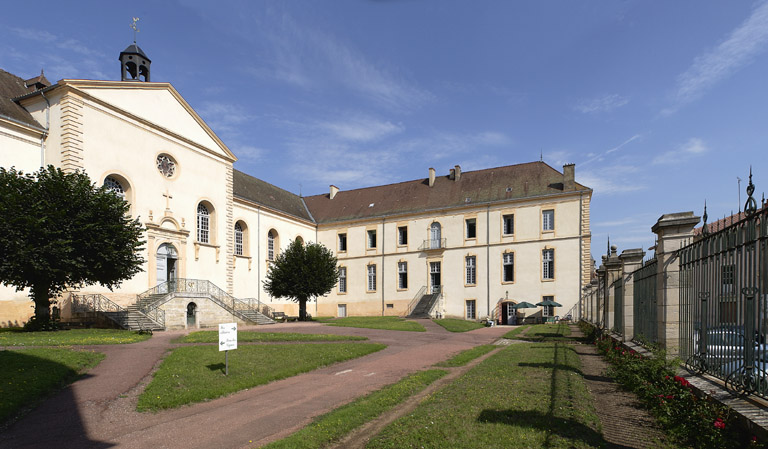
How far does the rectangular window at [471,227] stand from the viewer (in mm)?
40531

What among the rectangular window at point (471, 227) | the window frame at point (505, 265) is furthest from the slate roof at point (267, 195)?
the window frame at point (505, 265)

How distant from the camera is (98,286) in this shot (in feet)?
75.3

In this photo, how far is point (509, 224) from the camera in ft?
129

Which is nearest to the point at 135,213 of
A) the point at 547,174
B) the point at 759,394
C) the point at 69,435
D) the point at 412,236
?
the point at 69,435

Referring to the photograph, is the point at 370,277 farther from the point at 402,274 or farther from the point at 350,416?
the point at 350,416

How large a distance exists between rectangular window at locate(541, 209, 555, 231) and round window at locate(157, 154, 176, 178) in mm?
27499

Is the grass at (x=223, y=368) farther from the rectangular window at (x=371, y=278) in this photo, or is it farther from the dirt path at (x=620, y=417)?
the rectangular window at (x=371, y=278)

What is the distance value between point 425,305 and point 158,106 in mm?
24650

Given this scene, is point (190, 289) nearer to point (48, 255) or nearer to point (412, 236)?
point (48, 255)

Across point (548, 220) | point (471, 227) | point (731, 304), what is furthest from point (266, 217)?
point (731, 304)

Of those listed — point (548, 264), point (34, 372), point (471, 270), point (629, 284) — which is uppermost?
point (629, 284)

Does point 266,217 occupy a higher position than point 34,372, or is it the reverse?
point 266,217

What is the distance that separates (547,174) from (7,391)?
37430mm

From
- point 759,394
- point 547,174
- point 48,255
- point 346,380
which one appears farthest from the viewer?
point 547,174
